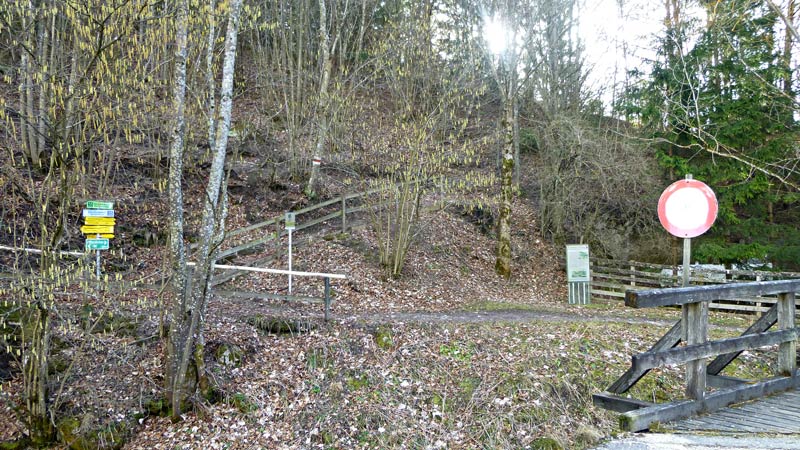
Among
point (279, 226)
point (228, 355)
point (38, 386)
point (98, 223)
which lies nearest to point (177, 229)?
point (228, 355)

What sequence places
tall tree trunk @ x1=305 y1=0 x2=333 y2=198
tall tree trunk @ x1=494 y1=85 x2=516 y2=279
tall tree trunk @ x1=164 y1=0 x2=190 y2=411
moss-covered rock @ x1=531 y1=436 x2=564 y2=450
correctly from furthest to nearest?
1. tall tree trunk @ x1=305 y1=0 x2=333 y2=198
2. tall tree trunk @ x1=494 y1=85 x2=516 y2=279
3. tall tree trunk @ x1=164 y1=0 x2=190 y2=411
4. moss-covered rock @ x1=531 y1=436 x2=564 y2=450

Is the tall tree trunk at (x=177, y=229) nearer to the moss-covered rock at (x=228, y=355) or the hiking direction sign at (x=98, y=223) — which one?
the moss-covered rock at (x=228, y=355)

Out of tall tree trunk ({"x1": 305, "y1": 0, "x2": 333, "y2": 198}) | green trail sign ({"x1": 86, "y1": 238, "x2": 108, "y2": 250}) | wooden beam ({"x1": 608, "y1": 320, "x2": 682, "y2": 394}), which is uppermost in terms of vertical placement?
tall tree trunk ({"x1": 305, "y1": 0, "x2": 333, "y2": 198})

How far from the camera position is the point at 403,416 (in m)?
8.01

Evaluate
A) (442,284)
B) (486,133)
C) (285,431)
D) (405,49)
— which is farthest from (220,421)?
(486,133)

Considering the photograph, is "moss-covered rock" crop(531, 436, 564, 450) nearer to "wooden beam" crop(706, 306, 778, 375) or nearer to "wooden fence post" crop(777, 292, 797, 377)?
"wooden beam" crop(706, 306, 778, 375)

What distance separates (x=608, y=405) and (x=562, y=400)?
148 inches

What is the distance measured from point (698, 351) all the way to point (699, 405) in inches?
20.4

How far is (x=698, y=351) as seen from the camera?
14.9 ft

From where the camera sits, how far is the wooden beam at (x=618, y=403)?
4473 mm

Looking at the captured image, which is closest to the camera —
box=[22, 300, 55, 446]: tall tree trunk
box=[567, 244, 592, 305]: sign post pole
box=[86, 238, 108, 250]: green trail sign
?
box=[22, 300, 55, 446]: tall tree trunk

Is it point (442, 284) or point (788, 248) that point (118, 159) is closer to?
point (442, 284)

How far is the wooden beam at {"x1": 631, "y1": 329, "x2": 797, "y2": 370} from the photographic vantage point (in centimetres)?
430

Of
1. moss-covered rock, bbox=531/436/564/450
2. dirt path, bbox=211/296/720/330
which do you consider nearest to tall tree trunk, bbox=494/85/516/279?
dirt path, bbox=211/296/720/330
